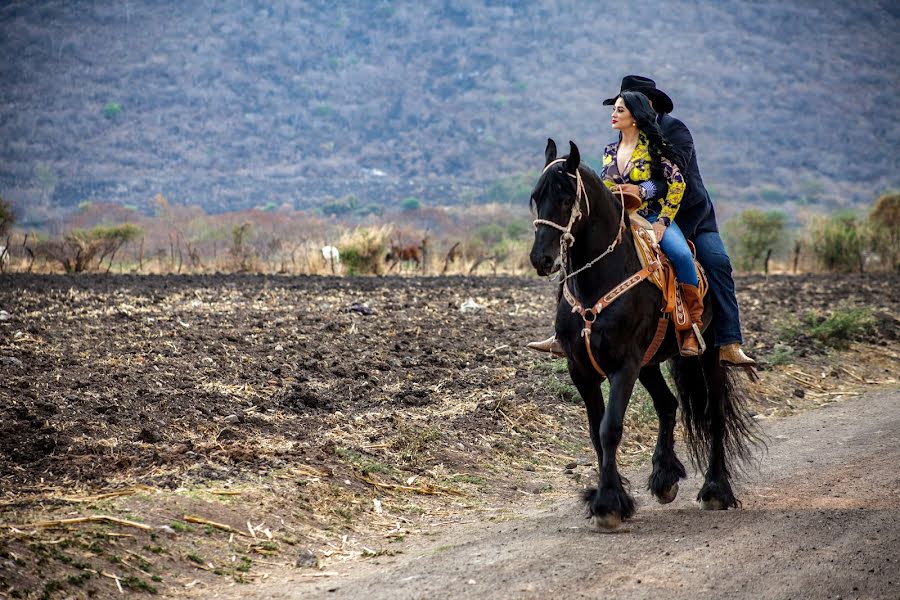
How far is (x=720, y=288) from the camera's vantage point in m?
7.20

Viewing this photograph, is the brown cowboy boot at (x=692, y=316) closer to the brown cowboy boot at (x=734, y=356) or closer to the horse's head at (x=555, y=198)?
the brown cowboy boot at (x=734, y=356)

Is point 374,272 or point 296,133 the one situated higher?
point 296,133

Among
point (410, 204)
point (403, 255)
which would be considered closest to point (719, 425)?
point (403, 255)

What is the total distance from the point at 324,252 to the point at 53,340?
12730 millimetres

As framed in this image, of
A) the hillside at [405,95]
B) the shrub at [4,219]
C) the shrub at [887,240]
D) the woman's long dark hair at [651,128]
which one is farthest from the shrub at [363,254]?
the hillside at [405,95]

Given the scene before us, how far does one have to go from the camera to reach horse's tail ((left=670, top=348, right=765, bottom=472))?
7297 mm

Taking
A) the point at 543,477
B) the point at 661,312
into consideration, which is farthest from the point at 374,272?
the point at 661,312

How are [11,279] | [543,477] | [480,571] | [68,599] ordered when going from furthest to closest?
[11,279]
[543,477]
[480,571]
[68,599]

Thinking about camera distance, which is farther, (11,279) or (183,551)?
(11,279)

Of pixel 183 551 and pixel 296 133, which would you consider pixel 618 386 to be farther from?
pixel 296 133

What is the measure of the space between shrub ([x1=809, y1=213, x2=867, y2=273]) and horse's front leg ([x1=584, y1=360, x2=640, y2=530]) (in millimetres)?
21536

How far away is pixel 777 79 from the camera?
300ft

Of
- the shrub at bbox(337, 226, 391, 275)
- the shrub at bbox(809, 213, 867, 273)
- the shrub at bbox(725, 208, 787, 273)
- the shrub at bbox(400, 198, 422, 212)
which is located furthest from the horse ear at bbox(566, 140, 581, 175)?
the shrub at bbox(400, 198, 422, 212)

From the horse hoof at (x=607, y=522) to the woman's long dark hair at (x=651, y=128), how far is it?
2.39 m
